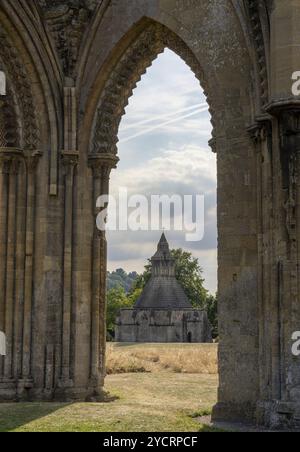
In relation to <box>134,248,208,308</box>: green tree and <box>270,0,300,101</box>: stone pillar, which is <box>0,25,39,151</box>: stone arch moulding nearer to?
<box>270,0,300,101</box>: stone pillar

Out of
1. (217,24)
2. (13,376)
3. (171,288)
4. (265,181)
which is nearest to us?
(265,181)

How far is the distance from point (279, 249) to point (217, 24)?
4.10 metres

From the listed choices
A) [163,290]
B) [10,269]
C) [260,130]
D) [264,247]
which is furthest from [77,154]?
[163,290]

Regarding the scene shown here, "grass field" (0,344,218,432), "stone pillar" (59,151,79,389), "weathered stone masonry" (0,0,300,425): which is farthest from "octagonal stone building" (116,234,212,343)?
"stone pillar" (59,151,79,389)

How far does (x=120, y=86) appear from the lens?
14656 millimetres

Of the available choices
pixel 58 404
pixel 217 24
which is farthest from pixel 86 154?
pixel 58 404

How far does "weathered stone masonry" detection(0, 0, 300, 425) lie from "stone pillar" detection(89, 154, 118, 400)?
21 mm

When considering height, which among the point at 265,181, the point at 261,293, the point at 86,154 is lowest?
the point at 261,293

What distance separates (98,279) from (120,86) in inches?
147

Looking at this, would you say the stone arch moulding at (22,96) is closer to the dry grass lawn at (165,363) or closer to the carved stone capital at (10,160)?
the carved stone capital at (10,160)

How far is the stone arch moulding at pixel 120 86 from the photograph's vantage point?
46.8 feet

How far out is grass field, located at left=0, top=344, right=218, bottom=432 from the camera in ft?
33.5

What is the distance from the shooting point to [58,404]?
1284 centimetres
